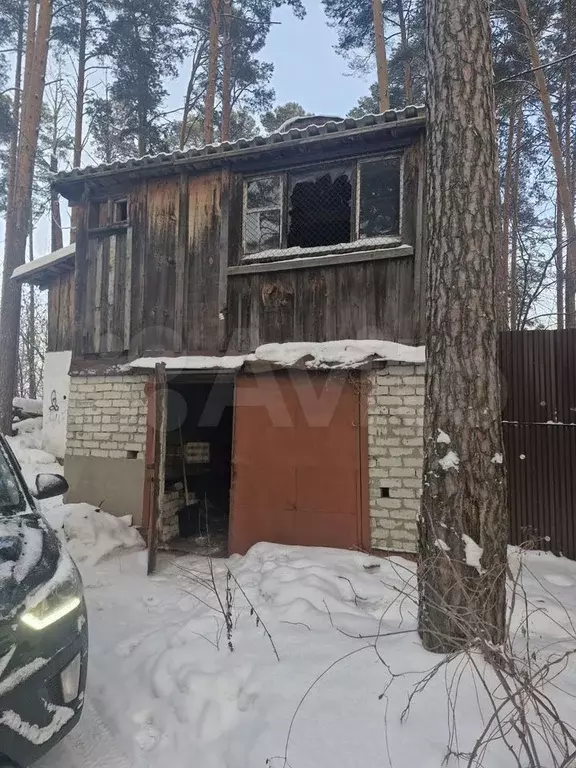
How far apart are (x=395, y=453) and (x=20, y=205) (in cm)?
1080

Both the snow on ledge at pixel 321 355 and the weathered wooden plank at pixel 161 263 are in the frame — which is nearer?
the snow on ledge at pixel 321 355

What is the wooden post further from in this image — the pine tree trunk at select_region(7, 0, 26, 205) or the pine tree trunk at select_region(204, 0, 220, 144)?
the pine tree trunk at select_region(7, 0, 26, 205)

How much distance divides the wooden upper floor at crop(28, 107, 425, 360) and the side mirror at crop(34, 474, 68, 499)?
3.24 m

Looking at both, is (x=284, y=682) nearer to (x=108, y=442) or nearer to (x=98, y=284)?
(x=108, y=442)

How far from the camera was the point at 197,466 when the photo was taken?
8.53m

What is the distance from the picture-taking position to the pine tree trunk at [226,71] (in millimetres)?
13352

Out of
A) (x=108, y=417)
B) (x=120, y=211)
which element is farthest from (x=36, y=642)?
(x=120, y=211)

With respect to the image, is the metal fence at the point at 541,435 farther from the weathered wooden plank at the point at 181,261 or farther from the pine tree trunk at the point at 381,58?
the pine tree trunk at the point at 381,58

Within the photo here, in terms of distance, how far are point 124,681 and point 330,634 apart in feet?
4.69

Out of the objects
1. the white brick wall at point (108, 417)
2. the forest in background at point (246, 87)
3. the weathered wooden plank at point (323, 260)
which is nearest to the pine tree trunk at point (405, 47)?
the forest in background at point (246, 87)

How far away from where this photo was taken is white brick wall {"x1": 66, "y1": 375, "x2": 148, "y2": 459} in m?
6.79

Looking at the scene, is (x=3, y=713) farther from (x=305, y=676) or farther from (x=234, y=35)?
(x=234, y=35)

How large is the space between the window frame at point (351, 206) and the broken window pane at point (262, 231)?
4 centimetres

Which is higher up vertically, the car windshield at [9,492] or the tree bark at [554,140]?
the tree bark at [554,140]
